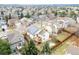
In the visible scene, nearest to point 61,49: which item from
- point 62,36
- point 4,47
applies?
point 62,36

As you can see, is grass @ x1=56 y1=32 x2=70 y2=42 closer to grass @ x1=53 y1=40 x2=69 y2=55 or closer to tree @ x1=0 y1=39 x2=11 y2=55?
grass @ x1=53 y1=40 x2=69 y2=55

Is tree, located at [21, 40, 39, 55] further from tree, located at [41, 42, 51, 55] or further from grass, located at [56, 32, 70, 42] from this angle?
grass, located at [56, 32, 70, 42]

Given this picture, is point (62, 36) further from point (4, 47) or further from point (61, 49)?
point (4, 47)

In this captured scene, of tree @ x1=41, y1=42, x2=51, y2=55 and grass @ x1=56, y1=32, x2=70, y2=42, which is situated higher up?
grass @ x1=56, y1=32, x2=70, y2=42

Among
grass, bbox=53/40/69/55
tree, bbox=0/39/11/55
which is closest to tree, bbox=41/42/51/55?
grass, bbox=53/40/69/55

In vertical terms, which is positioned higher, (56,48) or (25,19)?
(25,19)

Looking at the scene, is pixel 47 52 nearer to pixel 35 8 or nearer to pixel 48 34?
pixel 48 34
